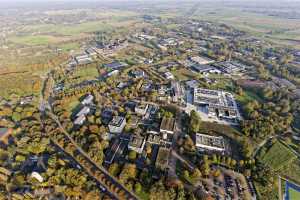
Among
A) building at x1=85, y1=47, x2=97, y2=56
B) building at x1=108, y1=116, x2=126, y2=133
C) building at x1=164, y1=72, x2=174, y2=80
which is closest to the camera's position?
building at x1=108, y1=116, x2=126, y2=133

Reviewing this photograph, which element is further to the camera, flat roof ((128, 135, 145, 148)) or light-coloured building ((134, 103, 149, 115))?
light-coloured building ((134, 103, 149, 115))

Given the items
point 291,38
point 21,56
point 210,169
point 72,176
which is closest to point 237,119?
point 210,169

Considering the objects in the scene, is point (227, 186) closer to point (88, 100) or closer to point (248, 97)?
point (248, 97)

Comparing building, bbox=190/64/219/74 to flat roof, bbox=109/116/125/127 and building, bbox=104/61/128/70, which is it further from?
flat roof, bbox=109/116/125/127

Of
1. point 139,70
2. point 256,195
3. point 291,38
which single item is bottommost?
point 256,195

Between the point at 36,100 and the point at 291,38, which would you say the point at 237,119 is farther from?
the point at 291,38

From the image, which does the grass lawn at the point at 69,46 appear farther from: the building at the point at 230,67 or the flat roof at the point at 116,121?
the building at the point at 230,67

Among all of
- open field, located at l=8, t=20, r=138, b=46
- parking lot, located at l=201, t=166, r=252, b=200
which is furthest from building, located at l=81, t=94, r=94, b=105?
open field, located at l=8, t=20, r=138, b=46
